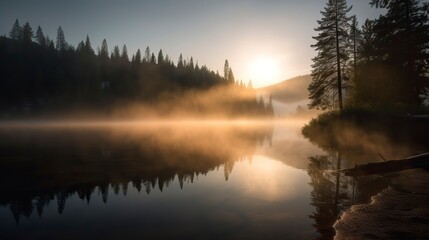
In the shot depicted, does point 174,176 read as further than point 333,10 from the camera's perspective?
No

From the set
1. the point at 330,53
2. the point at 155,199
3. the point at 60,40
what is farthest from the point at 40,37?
the point at 155,199

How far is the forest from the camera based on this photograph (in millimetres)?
99812

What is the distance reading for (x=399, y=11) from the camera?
94.2 feet

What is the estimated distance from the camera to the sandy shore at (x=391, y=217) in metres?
6.00

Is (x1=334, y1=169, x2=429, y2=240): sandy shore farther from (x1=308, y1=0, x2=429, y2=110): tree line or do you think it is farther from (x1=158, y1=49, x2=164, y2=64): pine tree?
(x1=158, y1=49, x2=164, y2=64): pine tree

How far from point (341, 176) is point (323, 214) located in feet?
16.6

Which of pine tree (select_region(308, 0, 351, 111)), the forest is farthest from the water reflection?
the forest

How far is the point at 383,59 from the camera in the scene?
101 ft

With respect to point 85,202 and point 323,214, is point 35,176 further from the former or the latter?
point 323,214

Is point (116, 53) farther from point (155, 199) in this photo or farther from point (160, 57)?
point (155, 199)

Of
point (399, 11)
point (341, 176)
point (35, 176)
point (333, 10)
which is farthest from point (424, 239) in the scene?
point (333, 10)

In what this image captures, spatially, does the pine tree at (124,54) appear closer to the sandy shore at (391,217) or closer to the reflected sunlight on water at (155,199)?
the reflected sunlight on water at (155,199)

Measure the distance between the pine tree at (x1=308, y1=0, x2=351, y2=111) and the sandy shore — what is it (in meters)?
25.6

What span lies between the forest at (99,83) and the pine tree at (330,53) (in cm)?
9720
